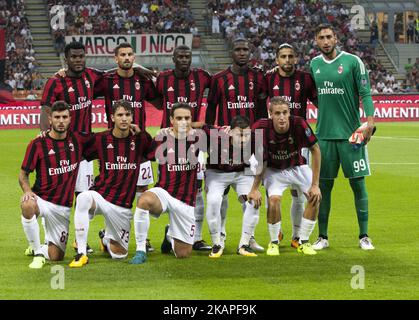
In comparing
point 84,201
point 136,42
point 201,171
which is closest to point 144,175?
point 201,171

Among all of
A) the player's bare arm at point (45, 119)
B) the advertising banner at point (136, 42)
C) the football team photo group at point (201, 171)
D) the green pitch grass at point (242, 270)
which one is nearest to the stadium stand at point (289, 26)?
the advertising banner at point (136, 42)

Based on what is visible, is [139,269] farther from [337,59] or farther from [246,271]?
[337,59]

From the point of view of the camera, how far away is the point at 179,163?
9336 millimetres

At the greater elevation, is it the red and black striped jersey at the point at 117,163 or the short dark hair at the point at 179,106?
the short dark hair at the point at 179,106

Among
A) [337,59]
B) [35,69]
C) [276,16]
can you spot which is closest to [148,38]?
[35,69]

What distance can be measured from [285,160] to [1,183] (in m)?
8.05

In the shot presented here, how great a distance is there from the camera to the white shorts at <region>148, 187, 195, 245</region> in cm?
914

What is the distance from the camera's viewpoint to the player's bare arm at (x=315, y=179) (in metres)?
9.28

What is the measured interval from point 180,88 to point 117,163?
1.24 metres

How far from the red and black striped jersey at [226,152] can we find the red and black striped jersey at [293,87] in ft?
2.35

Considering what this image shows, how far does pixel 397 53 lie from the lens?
41.8 m

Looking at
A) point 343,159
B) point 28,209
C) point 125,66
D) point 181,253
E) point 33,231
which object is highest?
point 125,66

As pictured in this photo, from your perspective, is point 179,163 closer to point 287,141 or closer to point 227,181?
point 227,181

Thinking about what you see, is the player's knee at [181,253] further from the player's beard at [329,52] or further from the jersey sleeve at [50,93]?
the player's beard at [329,52]
